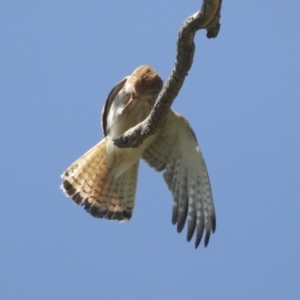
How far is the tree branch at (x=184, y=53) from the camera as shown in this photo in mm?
5918

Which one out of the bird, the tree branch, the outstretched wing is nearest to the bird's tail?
the bird

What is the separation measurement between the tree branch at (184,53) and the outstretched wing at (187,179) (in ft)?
5.05

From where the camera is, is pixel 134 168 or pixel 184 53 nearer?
pixel 184 53

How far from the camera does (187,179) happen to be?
334 inches

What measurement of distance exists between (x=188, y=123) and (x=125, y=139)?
1.36 metres

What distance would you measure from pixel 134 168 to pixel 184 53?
282cm

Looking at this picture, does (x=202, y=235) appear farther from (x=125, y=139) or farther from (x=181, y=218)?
(x=125, y=139)

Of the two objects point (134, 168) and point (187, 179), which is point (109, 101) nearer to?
point (134, 168)

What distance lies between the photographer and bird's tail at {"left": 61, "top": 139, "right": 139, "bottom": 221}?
8.64 m

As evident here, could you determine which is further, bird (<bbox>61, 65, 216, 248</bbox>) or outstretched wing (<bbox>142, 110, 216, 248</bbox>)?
outstretched wing (<bbox>142, 110, 216, 248</bbox>)

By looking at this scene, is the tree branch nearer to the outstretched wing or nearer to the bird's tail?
the outstretched wing

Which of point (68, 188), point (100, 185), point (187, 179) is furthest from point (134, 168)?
point (68, 188)

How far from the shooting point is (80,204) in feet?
28.4

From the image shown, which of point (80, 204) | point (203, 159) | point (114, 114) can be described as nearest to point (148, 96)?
point (114, 114)
